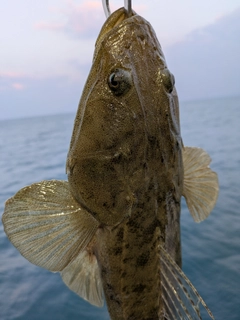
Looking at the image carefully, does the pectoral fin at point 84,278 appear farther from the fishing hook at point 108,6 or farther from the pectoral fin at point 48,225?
the fishing hook at point 108,6

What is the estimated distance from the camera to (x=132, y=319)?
1.51 meters

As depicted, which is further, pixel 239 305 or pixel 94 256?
pixel 239 305

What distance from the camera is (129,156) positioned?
139cm

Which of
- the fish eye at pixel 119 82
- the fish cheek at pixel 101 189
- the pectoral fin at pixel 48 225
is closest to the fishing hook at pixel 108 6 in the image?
the fish eye at pixel 119 82

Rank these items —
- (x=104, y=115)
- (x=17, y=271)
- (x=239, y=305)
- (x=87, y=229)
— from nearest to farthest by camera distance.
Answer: (x=104, y=115), (x=87, y=229), (x=239, y=305), (x=17, y=271)

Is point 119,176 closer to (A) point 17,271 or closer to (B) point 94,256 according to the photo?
(B) point 94,256

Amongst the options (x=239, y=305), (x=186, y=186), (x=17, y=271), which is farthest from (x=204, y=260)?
(x=186, y=186)

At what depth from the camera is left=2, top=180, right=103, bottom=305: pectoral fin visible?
1473 mm

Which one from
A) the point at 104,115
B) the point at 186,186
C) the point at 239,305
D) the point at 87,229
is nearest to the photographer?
the point at 104,115

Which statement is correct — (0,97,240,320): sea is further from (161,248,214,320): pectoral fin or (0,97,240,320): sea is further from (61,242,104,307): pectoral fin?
(161,248,214,320): pectoral fin

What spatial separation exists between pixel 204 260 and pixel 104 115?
14.9ft

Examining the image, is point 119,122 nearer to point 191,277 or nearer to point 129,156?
point 129,156

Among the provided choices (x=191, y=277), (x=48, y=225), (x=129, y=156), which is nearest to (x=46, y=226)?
(x=48, y=225)

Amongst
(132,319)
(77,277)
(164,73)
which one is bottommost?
(132,319)
